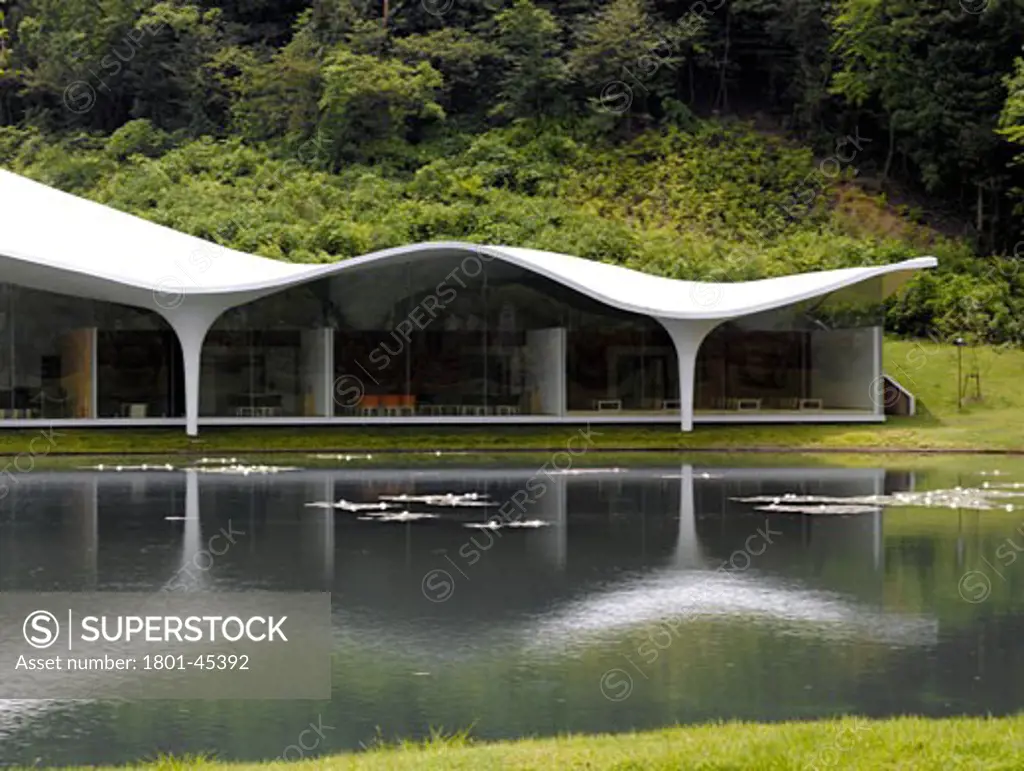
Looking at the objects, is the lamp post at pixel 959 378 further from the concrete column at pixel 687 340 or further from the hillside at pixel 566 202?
the concrete column at pixel 687 340

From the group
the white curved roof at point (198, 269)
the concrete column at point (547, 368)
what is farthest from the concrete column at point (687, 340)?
the concrete column at point (547, 368)

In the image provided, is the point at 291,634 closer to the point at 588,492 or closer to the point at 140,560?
the point at 140,560

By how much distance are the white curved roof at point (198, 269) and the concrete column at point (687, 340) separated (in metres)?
0.35

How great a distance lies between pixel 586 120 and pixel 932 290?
1733 cm

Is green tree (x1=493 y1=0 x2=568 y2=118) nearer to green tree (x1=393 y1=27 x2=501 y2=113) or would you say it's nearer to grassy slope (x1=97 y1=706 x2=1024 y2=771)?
green tree (x1=393 y1=27 x2=501 y2=113)

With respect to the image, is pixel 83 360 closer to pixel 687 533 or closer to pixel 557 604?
pixel 687 533

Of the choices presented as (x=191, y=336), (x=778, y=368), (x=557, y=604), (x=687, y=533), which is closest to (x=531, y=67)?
(x=778, y=368)

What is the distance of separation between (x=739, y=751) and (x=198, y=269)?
26.2m

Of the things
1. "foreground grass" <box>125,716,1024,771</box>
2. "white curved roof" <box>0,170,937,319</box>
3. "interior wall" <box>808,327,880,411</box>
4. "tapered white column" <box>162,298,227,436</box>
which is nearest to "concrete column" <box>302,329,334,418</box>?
"white curved roof" <box>0,170,937,319</box>

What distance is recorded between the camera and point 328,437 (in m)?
30.1

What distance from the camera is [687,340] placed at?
104 ft

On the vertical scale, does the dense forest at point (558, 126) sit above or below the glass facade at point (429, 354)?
above

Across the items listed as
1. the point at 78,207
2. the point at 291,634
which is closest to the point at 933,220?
the point at 78,207

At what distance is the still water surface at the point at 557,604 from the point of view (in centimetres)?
823
